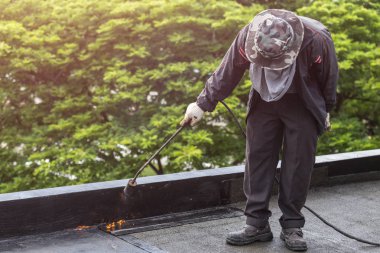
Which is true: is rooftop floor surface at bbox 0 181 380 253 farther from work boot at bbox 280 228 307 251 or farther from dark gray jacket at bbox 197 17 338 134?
dark gray jacket at bbox 197 17 338 134

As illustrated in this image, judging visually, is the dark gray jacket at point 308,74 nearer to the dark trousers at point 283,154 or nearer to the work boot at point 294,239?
the dark trousers at point 283,154

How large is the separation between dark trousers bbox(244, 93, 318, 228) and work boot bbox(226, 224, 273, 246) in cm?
5

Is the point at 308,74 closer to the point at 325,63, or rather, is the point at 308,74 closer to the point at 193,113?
the point at 325,63

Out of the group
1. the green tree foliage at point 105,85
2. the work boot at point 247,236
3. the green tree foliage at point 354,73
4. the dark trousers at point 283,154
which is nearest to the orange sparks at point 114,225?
the work boot at point 247,236

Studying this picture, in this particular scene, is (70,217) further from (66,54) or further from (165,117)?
(66,54)

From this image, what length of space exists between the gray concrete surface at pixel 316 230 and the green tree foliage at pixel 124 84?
6.67 feet

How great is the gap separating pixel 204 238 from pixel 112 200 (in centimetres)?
80

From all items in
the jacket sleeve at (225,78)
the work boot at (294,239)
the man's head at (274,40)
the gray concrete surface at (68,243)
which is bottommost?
the work boot at (294,239)

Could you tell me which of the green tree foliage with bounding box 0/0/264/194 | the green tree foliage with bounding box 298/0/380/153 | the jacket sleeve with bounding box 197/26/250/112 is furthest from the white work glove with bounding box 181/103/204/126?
the green tree foliage with bounding box 298/0/380/153

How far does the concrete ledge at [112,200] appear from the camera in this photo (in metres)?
4.69

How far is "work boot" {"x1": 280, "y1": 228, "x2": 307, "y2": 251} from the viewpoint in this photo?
14.9ft

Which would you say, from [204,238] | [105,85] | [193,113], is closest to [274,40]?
[193,113]

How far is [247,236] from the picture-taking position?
4.69 m

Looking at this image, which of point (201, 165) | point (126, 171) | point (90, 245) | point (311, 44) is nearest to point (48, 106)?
point (126, 171)
